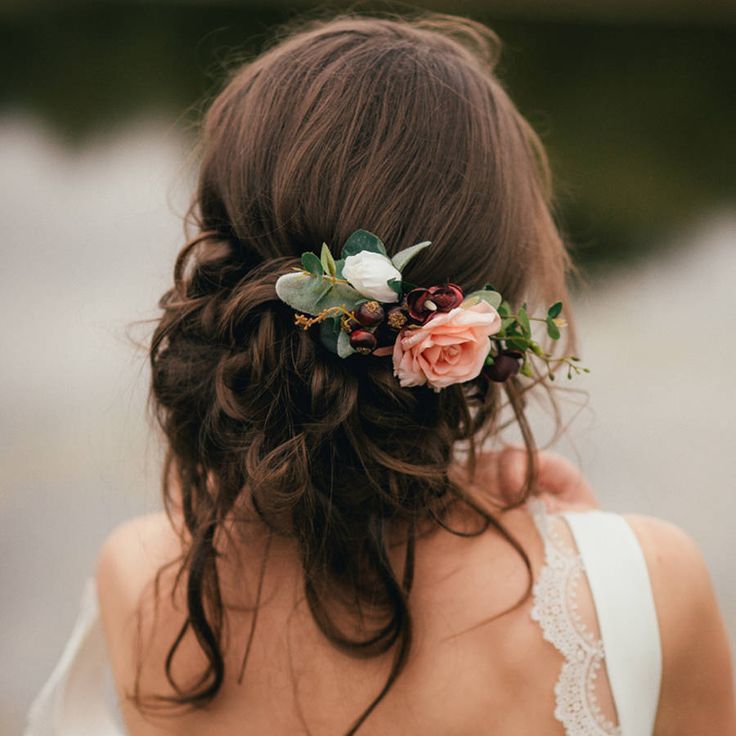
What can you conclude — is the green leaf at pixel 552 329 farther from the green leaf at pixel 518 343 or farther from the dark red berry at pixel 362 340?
the dark red berry at pixel 362 340

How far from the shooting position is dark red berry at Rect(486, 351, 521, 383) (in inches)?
50.0

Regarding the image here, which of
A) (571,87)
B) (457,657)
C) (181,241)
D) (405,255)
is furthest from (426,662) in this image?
(571,87)

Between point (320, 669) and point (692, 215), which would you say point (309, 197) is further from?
point (692, 215)

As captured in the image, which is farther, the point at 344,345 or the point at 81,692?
the point at 81,692

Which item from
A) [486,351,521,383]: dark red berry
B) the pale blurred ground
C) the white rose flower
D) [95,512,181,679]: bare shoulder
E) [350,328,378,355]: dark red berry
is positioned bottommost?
the pale blurred ground

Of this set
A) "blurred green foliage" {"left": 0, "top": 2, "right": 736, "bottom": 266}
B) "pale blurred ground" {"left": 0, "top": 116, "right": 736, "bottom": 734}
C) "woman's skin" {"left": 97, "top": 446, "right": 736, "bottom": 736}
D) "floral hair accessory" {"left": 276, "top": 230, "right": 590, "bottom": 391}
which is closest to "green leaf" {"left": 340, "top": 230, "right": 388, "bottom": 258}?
"floral hair accessory" {"left": 276, "top": 230, "right": 590, "bottom": 391}

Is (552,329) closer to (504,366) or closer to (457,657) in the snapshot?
(504,366)

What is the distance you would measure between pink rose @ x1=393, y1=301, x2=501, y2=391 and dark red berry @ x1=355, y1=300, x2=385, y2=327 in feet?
0.15

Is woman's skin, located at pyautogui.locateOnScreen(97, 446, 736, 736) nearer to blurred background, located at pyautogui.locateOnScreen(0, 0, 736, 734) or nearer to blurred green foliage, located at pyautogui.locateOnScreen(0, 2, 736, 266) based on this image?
blurred background, located at pyautogui.locateOnScreen(0, 0, 736, 734)

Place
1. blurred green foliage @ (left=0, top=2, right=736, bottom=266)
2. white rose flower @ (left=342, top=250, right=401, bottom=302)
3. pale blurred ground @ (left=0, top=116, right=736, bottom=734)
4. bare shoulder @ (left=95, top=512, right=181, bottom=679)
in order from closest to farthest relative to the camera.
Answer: white rose flower @ (left=342, top=250, right=401, bottom=302), bare shoulder @ (left=95, top=512, right=181, bottom=679), pale blurred ground @ (left=0, top=116, right=736, bottom=734), blurred green foliage @ (left=0, top=2, right=736, bottom=266)

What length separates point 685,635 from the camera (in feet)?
4.24

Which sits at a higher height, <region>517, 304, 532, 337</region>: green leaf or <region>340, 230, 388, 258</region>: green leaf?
<region>340, 230, 388, 258</region>: green leaf

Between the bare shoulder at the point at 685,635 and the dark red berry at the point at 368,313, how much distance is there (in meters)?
0.51

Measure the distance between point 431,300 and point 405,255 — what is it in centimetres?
7
